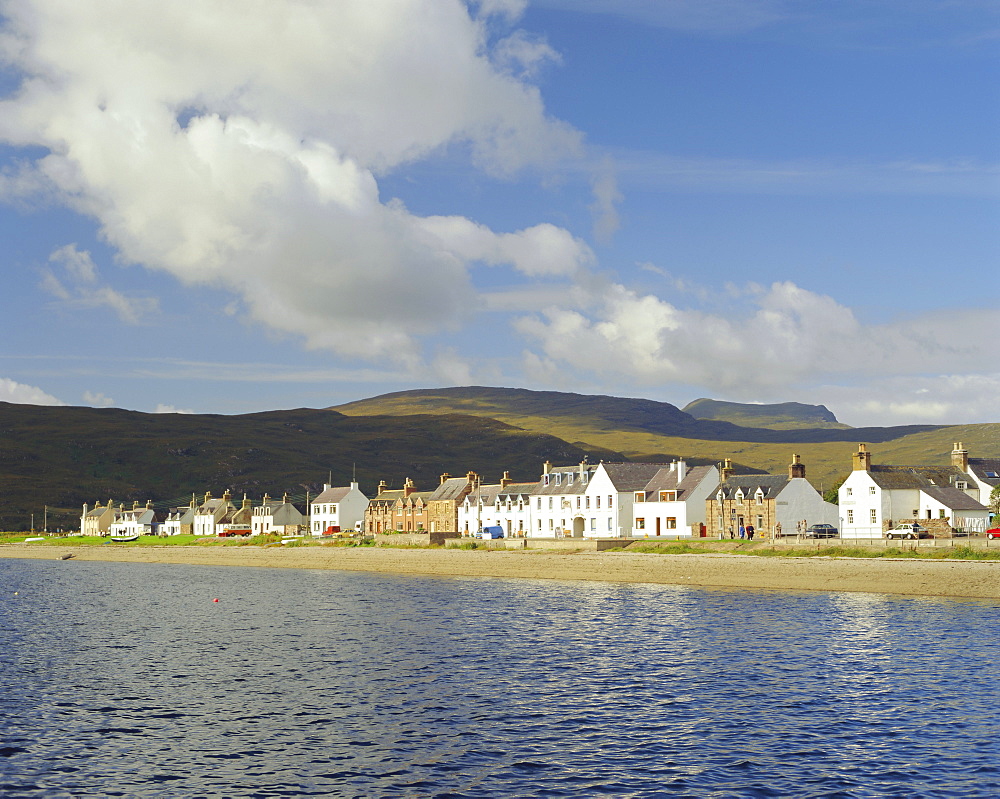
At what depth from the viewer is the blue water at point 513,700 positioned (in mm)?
26453

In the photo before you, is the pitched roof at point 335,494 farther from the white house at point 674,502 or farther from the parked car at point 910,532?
the parked car at point 910,532

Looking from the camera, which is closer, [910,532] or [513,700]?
[513,700]

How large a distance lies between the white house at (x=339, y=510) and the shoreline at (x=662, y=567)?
3087 cm

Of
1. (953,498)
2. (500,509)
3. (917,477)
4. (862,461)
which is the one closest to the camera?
(953,498)

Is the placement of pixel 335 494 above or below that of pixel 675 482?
below

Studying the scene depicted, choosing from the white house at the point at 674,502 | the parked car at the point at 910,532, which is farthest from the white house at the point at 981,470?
the white house at the point at 674,502

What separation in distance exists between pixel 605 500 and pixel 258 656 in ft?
248

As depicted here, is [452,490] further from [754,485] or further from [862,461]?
[862,461]

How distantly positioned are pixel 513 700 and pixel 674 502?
78.6 m

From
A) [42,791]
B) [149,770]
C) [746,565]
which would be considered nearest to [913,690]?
[149,770]

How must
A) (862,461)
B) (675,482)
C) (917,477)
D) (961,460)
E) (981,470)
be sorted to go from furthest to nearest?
(675,482) → (961,460) → (981,470) → (917,477) → (862,461)

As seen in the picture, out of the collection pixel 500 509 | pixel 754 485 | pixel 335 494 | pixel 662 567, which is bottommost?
pixel 662 567

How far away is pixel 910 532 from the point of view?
84.1 m

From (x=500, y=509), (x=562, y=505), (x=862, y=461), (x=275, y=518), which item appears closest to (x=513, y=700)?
(x=862, y=461)
